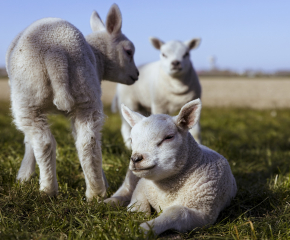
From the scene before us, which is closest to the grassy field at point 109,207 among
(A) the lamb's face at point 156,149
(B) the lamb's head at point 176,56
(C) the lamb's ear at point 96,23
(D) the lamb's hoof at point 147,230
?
(D) the lamb's hoof at point 147,230

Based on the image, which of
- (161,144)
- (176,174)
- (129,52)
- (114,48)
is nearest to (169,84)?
(129,52)

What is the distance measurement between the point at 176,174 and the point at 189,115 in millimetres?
445

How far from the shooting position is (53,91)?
8.50 feet

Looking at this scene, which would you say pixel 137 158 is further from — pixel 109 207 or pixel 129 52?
pixel 129 52

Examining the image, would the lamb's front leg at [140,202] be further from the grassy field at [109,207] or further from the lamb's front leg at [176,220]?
the lamb's front leg at [176,220]

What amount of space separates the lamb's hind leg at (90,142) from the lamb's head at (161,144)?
458 mm

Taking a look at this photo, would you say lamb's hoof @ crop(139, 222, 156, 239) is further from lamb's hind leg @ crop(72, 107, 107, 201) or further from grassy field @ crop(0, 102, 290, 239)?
lamb's hind leg @ crop(72, 107, 107, 201)

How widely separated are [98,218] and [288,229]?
1.35 meters

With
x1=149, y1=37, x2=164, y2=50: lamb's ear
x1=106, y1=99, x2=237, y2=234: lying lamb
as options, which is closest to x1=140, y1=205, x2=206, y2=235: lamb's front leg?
x1=106, y1=99, x2=237, y2=234: lying lamb

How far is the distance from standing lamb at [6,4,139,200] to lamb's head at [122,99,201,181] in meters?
0.52

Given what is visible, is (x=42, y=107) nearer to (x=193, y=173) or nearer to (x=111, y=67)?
(x=111, y=67)

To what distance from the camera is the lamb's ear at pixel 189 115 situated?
2.41 m

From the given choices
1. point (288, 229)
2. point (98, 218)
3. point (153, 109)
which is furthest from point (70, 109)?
point (153, 109)

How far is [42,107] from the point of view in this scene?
2.68 metres
